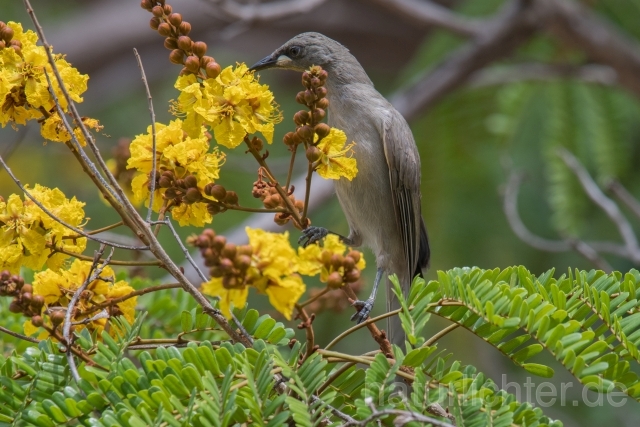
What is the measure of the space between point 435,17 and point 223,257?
16.9 feet

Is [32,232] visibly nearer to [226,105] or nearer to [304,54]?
[226,105]

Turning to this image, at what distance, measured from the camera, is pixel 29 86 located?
199 centimetres

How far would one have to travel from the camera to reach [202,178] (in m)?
2.02

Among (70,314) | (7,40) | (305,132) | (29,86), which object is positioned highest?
(7,40)

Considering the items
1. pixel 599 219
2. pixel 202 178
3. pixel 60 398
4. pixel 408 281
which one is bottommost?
pixel 599 219

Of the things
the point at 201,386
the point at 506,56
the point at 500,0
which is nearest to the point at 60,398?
the point at 201,386

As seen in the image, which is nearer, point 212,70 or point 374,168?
point 212,70

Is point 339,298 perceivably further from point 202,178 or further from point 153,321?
point 202,178

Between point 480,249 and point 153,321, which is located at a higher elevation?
point 153,321

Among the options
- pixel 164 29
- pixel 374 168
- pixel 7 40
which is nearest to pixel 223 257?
pixel 164 29

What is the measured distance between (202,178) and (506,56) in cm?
483

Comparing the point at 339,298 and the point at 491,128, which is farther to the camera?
the point at 491,128

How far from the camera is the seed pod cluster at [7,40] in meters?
1.98

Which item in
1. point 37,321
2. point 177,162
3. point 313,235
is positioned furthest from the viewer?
point 313,235
